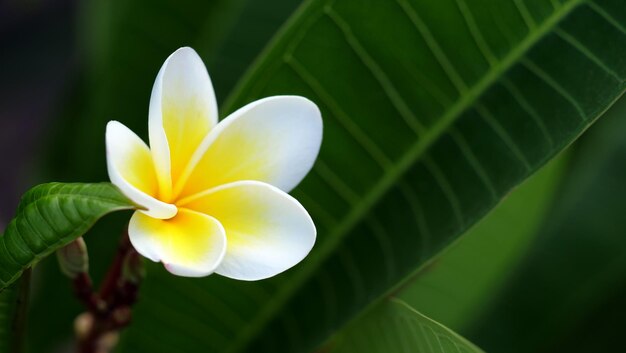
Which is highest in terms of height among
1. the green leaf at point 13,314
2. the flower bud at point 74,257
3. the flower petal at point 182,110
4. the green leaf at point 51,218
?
the flower petal at point 182,110

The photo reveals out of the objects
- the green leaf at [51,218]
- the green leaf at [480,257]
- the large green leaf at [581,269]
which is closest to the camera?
the green leaf at [51,218]

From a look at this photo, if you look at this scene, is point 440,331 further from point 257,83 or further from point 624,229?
point 624,229

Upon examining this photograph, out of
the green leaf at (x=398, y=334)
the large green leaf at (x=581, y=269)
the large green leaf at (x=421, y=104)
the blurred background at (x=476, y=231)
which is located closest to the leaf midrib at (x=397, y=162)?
the large green leaf at (x=421, y=104)

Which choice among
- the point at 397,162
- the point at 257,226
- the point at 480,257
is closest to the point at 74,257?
the point at 257,226

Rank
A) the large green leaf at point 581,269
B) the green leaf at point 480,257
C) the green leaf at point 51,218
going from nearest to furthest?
1. the green leaf at point 51,218
2. the green leaf at point 480,257
3. the large green leaf at point 581,269

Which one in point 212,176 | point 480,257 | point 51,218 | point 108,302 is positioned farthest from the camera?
point 480,257

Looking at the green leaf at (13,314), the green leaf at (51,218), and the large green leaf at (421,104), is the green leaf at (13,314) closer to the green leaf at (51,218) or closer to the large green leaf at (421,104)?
the green leaf at (51,218)

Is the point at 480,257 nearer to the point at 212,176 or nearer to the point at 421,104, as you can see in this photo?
the point at 421,104
